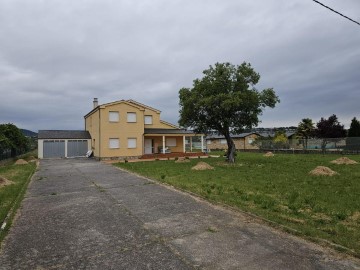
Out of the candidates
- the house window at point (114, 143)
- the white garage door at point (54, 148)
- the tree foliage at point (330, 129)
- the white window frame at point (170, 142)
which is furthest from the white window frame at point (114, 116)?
the tree foliage at point (330, 129)

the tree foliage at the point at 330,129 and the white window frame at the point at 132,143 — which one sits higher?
the tree foliage at the point at 330,129

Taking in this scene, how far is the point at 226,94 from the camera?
24250 millimetres

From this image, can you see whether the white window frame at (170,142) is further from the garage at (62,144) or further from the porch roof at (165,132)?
the garage at (62,144)

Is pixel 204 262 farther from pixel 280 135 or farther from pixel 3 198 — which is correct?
pixel 280 135

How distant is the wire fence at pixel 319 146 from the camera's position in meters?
35.9

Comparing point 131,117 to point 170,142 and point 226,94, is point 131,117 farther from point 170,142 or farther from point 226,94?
point 226,94

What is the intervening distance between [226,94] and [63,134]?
23630 mm

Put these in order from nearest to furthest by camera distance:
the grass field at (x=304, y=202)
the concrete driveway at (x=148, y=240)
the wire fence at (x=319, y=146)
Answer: the concrete driveway at (x=148, y=240), the grass field at (x=304, y=202), the wire fence at (x=319, y=146)

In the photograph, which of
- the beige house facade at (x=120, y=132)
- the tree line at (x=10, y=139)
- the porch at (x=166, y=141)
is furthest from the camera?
the porch at (x=166, y=141)

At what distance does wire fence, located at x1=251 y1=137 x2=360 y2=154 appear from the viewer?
118 feet

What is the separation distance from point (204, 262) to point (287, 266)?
1.39 metres

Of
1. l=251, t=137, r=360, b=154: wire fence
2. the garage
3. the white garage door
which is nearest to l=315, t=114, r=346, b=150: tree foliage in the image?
l=251, t=137, r=360, b=154: wire fence

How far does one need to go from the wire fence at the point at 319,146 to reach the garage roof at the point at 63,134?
28598 mm

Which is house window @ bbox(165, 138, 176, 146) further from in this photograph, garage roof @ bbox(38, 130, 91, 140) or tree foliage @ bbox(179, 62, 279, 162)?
tree foliage @ bbox(179, 62, 279, 162)
